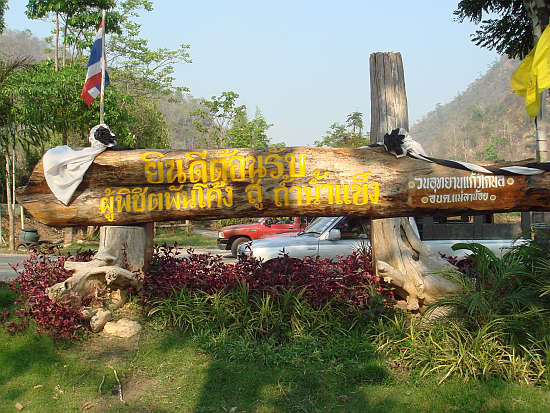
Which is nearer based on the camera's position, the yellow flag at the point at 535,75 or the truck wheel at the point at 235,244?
the yellow flag at the point at 535,75

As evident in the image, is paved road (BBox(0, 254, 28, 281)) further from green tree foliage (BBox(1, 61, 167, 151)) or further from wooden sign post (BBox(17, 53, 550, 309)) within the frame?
wooden sign post (BBox(17, 53, 550, 309))

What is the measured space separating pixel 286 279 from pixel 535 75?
3.56 metres

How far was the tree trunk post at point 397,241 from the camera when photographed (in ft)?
19.8

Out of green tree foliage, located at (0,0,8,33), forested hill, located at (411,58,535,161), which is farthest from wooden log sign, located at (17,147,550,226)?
forested hill, located at (411,58,535,161)

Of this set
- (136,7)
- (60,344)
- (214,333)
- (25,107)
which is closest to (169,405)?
(214,333)

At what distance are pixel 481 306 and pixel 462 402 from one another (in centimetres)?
109

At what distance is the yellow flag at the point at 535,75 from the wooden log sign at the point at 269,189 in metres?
1.05

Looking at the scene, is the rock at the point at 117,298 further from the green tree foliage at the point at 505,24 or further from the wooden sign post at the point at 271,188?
the green tree foliage at the point at 505,24

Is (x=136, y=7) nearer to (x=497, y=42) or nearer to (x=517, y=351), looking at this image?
(x=497, y=42)

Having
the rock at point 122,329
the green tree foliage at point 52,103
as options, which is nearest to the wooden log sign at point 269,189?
the rock at point 122,329

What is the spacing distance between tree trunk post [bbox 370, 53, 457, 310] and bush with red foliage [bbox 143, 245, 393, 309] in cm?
26

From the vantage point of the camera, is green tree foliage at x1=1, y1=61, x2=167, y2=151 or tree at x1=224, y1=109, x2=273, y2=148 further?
tree at x1=224, y1=109, x2=273, y2=148

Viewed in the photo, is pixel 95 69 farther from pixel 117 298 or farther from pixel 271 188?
pixel 271 188

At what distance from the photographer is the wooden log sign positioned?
433 centimetres
